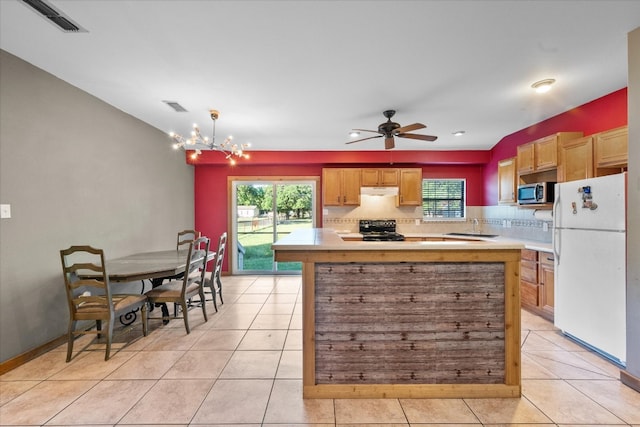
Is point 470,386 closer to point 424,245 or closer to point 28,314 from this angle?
point 424,245

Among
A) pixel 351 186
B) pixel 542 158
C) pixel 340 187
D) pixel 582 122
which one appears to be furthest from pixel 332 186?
pixel 582 122

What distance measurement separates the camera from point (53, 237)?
2.73m

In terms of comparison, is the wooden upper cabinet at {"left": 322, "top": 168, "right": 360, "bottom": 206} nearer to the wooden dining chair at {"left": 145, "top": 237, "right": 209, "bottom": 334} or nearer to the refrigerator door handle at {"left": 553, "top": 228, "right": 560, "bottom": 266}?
the wooden dining chair at {"left": 145, "top": 237, "right": 209, "bottom": 334}

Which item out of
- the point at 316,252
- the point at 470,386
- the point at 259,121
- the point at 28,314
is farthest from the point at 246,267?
the point at 470,386

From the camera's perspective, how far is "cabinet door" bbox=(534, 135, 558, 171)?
11.1 ft

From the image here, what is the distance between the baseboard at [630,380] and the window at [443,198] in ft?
12.4

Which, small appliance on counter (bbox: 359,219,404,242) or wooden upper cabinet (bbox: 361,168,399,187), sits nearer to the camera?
wooden upper cabinet (bbox: 361,168,399,187)

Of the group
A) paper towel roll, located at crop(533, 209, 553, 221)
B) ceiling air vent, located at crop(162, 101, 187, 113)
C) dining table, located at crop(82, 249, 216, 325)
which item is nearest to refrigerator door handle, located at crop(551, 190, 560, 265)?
paper towel roll, located at crop(533, 209, 553, 221)

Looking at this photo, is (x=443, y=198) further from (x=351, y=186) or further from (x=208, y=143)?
(x=208, y=143)

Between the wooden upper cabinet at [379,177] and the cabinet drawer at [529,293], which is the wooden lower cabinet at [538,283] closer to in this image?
the cabinet drawer at [529,293]

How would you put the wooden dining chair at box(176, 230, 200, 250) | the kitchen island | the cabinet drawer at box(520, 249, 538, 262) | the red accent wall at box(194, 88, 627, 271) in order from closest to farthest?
the kitchen island → the cabinet drawer at box(520, 249, 538, 262) → the wooden dining chair at box(176, 230, 200, 250) → the red accent wall at box(194, 88, 627, 271)

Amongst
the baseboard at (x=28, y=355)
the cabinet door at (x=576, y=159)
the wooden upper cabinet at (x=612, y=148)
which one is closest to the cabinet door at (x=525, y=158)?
the cabinet door at (x=576, y=159)

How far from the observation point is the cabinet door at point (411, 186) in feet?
18.0

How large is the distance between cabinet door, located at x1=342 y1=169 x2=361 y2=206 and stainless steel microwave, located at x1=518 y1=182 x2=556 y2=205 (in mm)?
2579
